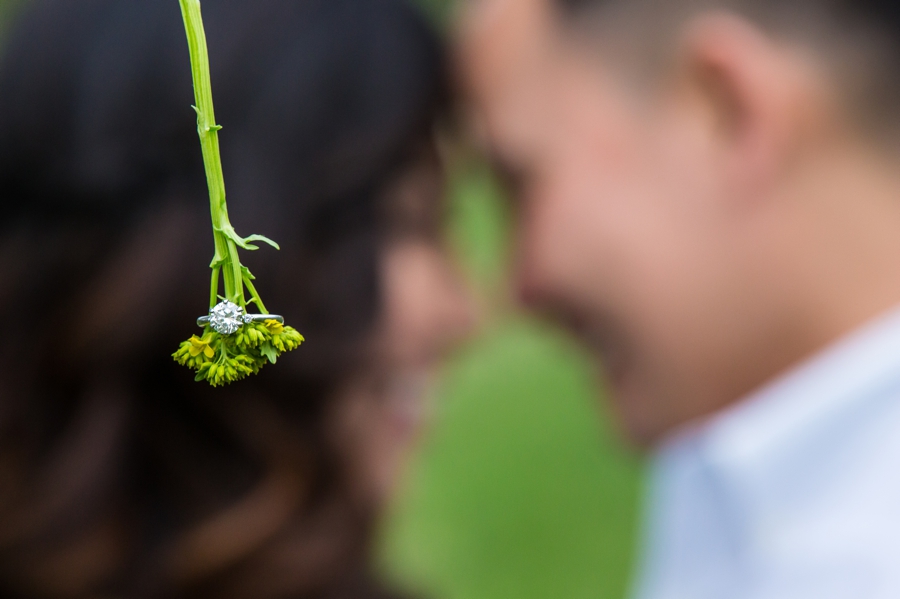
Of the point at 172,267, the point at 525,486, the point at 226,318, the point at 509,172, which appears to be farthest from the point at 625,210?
the point at 525,486

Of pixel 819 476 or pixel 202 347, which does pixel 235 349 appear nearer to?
pixel 202 347

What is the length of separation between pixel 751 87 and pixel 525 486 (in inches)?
84.7

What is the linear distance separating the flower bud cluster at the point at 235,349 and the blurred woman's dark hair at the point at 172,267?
0.41 metres

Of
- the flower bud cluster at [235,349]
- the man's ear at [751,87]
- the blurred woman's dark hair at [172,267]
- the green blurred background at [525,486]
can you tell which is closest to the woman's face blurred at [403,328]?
the blurred woman's dark hair at [172,267]

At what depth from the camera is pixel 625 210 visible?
27.7 inches

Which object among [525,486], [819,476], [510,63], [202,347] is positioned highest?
[525,486]

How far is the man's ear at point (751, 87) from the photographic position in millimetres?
594

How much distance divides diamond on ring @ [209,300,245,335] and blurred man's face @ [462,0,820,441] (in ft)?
1.50

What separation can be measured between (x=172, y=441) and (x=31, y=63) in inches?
13.8

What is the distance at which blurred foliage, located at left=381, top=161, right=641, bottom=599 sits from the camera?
243cm

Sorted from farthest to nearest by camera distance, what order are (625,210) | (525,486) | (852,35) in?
(525,486), (625,210), (852,35)

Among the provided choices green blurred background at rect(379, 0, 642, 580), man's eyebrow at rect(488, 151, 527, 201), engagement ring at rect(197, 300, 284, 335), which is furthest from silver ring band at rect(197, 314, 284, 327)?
green blurred background at rect(379, 0, 642, 580)

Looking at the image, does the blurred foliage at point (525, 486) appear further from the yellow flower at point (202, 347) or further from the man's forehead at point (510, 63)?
the yellow flower at point (202, 347)

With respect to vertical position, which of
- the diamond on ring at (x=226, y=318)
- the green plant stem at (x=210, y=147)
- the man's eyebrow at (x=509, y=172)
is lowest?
the diamond on ring at (x=226, y=318)
